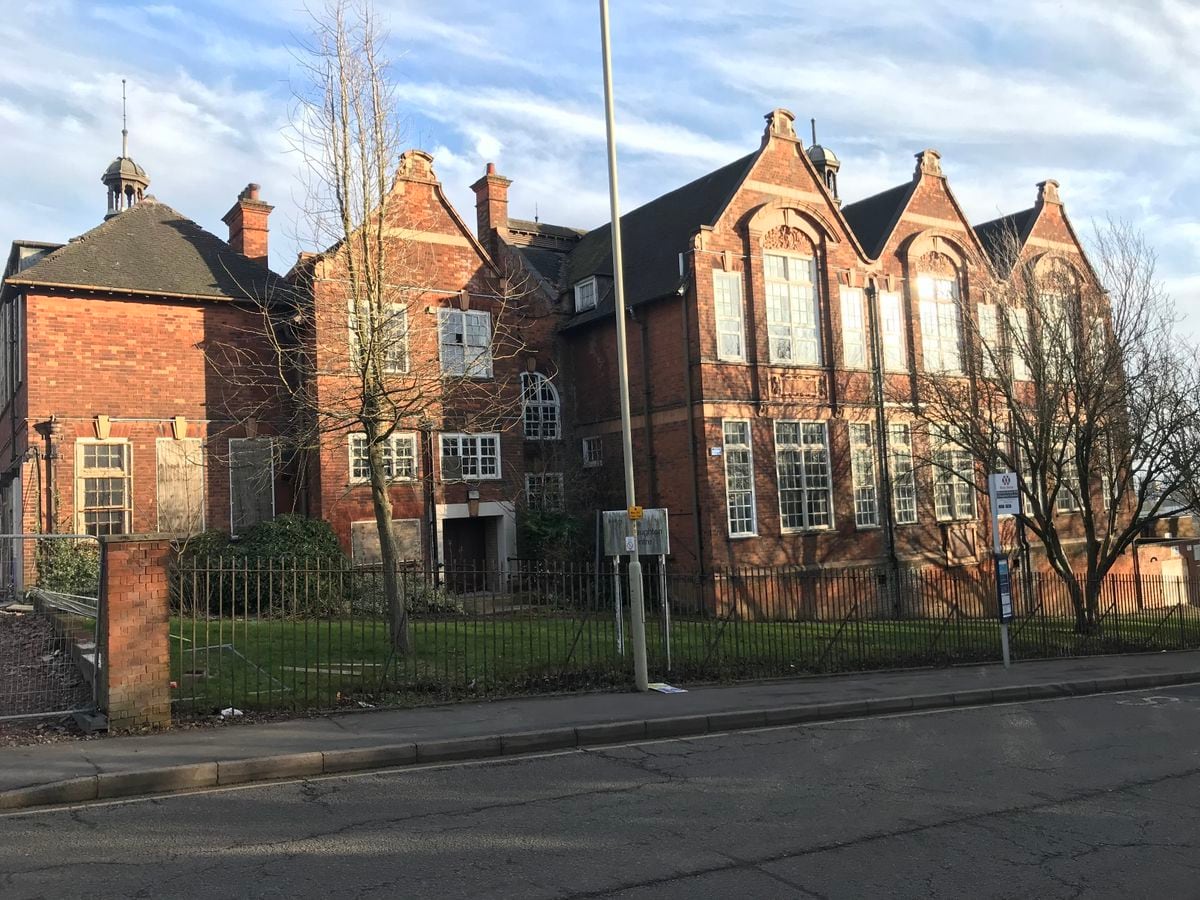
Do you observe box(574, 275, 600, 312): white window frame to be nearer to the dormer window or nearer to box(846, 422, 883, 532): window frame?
the dormer window

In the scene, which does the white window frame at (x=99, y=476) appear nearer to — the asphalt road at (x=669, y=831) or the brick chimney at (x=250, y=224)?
the brick chimney at (x=250, y=224)

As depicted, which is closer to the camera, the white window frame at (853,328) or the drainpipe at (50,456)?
the drainpipe at (50,456)

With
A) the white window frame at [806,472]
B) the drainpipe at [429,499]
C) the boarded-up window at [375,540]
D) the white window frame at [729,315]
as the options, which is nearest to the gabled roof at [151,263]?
the drainpipe at [429,499]

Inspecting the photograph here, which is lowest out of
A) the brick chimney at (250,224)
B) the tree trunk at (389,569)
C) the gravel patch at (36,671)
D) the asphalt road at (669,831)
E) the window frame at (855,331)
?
the asphalt road at (669,831)

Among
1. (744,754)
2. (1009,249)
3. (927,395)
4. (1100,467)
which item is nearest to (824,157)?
(1009,249)

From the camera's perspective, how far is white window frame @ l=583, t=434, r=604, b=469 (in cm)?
2652

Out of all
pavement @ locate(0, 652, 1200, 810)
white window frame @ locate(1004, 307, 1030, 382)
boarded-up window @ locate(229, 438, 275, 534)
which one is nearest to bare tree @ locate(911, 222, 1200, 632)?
white window frame @ locate(1004, 307, 1030, 382)

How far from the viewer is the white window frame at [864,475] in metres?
25.9

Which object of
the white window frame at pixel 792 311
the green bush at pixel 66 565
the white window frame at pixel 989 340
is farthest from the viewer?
the white window frame at pixel 792 311

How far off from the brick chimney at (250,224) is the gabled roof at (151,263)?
83 centimetres

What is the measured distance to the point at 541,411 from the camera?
2692cm

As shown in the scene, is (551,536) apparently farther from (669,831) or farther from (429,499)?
(669,831)

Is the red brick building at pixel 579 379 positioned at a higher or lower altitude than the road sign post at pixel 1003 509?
higher

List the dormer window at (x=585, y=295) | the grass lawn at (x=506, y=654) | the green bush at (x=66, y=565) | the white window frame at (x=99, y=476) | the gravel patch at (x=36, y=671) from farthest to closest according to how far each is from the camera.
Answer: the dormer window at (x=585, y=295)
the white window frame at (x=99, y=476)
the green bush at (x=66, y=565)
the grass lawn at (x=506, y=654)
the gravel patch at (x=36, y=671)
